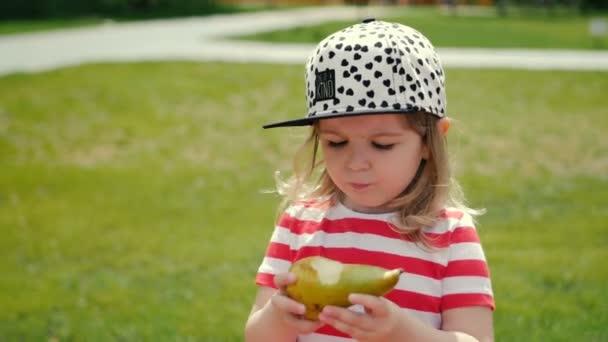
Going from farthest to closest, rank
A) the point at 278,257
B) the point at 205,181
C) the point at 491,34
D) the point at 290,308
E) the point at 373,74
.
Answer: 1. the point at 491,34
2. the point at 205,181
3. the point at 278,257
4. the point at 373,74
5. the point at 290,308

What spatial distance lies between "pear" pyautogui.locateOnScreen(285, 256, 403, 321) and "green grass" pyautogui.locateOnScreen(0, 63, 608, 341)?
2.77 feet

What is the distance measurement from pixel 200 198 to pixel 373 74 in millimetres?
5487

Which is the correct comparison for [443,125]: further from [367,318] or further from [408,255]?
[367,318]

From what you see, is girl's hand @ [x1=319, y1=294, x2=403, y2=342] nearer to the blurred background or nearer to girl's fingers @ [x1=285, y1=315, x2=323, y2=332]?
girl's fingers @ [x1=285, y1=315, x2=323, y2=332]

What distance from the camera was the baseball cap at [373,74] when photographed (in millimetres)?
2141

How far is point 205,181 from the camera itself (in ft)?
26.5

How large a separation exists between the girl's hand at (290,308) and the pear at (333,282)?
2cm

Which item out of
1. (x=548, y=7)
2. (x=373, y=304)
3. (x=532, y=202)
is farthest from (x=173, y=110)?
(x=548, y=7)

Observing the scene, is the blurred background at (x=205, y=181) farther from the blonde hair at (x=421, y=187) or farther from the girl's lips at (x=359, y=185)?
the girl's lips at (x=359, y=185)

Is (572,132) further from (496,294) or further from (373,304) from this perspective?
(373,304)

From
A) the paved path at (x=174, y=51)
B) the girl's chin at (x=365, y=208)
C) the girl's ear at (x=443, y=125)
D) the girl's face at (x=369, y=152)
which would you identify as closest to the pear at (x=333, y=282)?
the girl's face at (x=369, y=152)

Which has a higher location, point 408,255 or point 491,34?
point 408,255

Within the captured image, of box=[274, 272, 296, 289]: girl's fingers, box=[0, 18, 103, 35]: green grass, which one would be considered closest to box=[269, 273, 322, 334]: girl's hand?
box=[274, 272, 296, 289]: girl's fingers

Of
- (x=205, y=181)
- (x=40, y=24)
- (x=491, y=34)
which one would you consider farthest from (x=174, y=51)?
(x=491, y=34)
